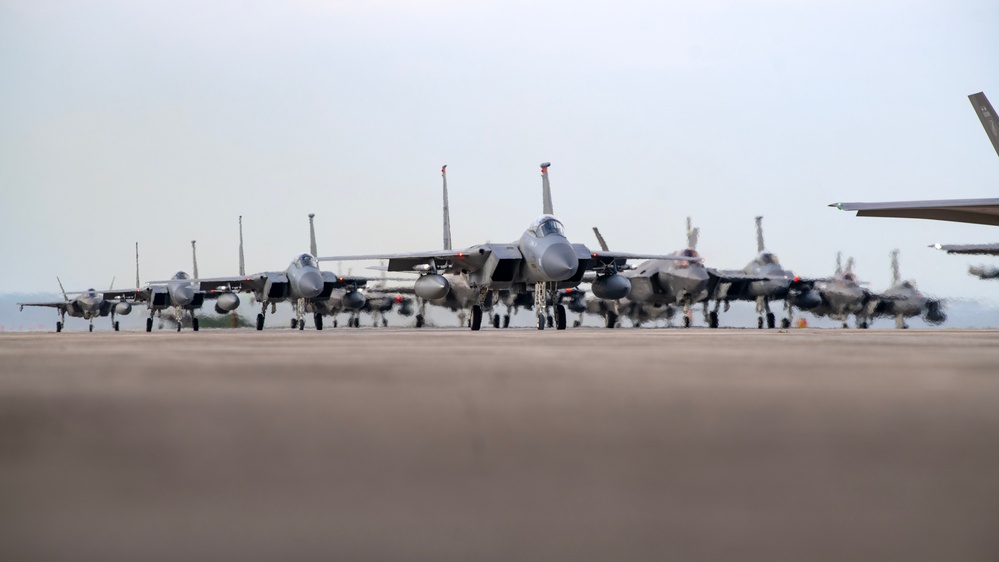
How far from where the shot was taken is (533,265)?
24.8 m

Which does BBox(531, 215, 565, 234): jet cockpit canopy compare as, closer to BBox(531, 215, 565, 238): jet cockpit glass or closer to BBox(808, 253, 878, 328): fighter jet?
BBox(531, 215, 565, 238): jet cockpit glass

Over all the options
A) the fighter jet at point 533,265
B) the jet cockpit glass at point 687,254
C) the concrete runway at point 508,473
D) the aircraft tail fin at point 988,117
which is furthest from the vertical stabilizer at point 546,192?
the concrete runway at point 508,473

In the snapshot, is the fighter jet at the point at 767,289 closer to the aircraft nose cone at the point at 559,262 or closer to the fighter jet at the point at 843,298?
the fighter jet at the point at 843,298

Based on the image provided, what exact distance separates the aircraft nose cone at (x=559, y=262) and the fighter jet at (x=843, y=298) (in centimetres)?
1930

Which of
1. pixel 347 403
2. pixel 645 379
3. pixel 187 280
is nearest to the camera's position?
pixel 347 403

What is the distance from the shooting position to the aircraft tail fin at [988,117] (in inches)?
591

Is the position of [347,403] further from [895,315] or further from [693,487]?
[895,315]

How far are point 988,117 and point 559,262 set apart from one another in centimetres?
1097

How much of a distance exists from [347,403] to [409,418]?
0.73 meters

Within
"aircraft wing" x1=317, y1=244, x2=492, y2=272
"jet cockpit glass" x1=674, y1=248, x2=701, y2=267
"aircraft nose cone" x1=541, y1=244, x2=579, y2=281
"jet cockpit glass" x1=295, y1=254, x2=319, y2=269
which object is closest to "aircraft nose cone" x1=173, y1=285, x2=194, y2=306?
"jet cockpit glass" x1=295, y1=254, x2=319, y2=269

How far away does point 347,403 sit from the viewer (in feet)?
15.1

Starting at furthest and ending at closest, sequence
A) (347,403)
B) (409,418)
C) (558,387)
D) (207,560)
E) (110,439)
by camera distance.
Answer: (558,387) < (347,403) < (409,418) < (110,439) < (207,560)

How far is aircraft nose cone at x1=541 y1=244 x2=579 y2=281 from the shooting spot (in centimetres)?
2377

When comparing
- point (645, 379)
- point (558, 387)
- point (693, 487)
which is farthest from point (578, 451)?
point (645, 379)
